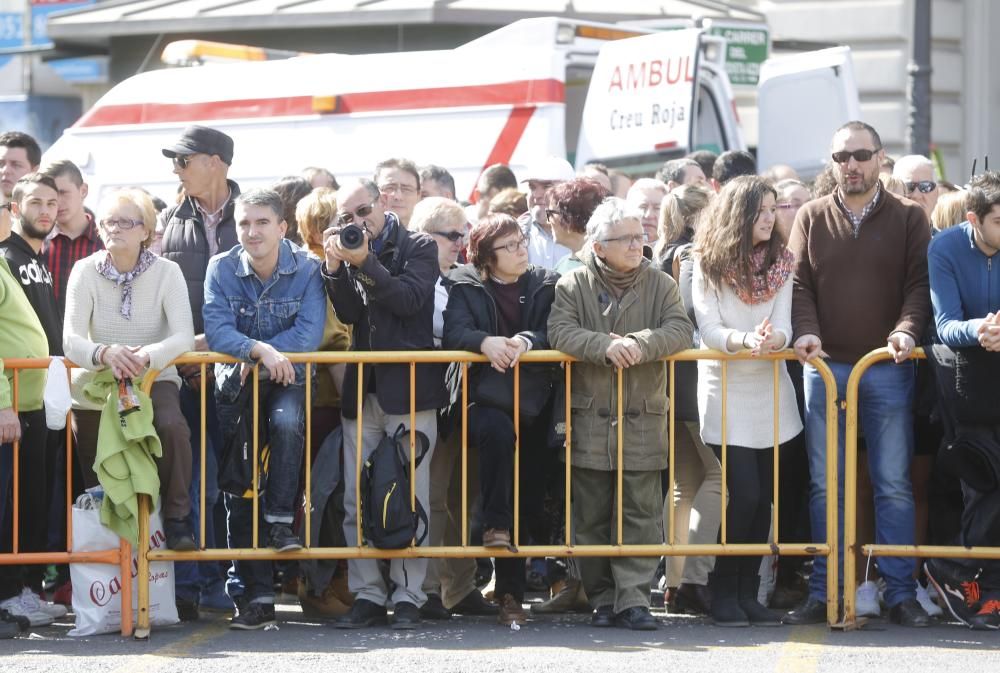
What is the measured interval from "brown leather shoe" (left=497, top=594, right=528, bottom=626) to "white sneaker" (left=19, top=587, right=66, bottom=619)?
77.4 inches

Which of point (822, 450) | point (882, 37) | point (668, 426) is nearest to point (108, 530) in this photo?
point (668, 426)

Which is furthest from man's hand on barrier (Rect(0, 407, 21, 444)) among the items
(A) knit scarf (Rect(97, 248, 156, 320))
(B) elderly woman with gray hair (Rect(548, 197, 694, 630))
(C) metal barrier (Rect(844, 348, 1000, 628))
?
(C) metal barrier (Rect(844, 348, 1000, 628))

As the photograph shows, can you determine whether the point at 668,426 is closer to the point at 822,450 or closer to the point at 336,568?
the point at 822,450

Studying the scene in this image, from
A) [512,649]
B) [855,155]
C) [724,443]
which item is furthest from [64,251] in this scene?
[855,155]

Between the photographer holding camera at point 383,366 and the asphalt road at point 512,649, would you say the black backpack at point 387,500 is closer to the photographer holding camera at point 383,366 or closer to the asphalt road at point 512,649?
the photographer holding camera at point 383,366

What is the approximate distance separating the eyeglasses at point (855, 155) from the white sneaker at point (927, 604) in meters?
1.91

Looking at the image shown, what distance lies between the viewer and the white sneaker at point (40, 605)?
24.4ft

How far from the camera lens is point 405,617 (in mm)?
7242

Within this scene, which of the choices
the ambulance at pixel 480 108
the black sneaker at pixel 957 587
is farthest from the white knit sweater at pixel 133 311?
the ambulance at pixel 480 108

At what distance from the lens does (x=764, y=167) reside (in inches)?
529

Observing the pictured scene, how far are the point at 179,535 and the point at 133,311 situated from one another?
987 mm

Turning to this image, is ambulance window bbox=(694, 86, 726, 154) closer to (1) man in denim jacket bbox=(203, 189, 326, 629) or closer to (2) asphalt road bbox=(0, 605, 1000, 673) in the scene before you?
(1) man in denim jacket bbox=(203, 189, 326, 629)

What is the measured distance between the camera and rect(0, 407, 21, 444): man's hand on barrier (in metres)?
7.14

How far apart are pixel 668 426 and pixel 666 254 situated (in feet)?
3.50
